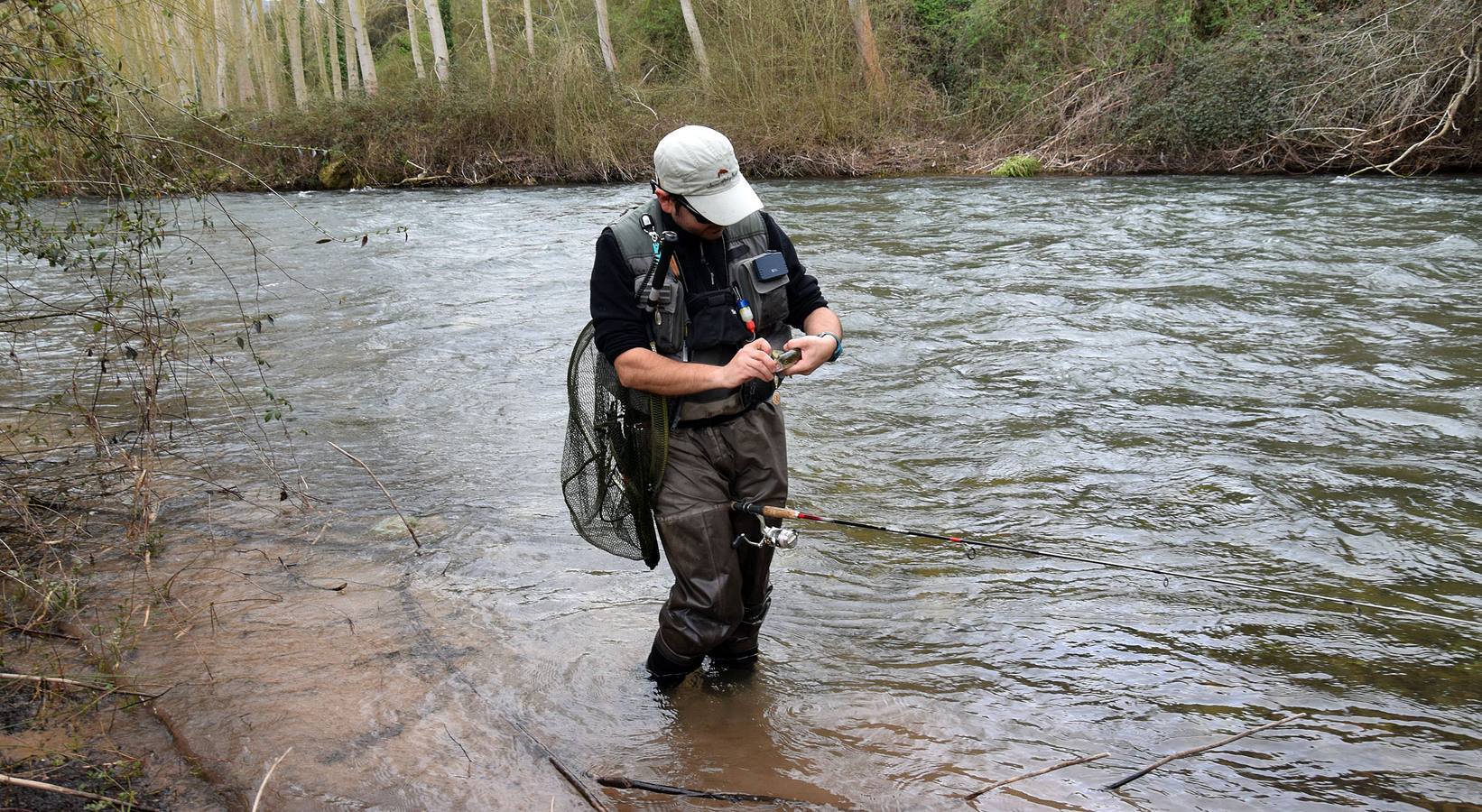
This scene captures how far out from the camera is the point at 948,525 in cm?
610

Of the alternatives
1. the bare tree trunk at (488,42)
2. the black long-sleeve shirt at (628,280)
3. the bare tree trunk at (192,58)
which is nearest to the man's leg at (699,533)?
the black long-sleeve shirt at (628,280)

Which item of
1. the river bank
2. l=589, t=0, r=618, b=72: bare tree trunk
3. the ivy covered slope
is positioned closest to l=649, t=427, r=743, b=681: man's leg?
the ivy covered slope

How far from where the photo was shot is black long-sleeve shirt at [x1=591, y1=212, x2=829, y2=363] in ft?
11.8

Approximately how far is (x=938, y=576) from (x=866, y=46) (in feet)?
72.8

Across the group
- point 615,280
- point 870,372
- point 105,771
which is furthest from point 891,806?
point 870,372

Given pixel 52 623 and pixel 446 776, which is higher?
pixel 52 623

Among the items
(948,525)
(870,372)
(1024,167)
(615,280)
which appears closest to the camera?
(615,280)

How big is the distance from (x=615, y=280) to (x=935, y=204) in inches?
626

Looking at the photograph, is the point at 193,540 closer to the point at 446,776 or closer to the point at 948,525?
the point at 446,776

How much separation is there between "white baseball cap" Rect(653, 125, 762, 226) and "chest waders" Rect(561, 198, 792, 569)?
0.53ft

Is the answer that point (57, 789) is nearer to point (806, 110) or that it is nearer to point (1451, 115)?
point (1451, 115)

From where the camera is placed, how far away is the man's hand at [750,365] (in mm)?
3523

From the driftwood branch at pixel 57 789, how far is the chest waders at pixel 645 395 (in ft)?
5.54

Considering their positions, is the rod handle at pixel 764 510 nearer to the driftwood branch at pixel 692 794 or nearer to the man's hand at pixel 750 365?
the man's hand at pixel 750 365
